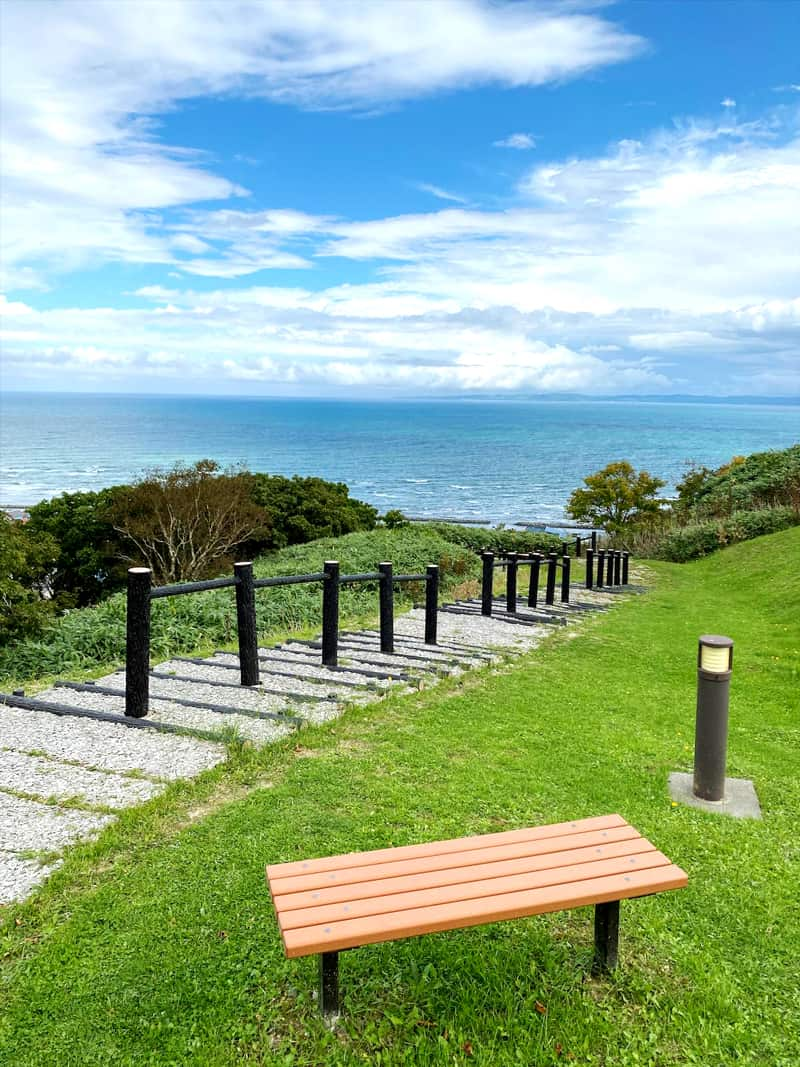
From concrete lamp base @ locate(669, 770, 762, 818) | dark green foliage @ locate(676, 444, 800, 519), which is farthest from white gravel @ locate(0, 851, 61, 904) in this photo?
dark green foliage @ locate(676, 444, 800, 519)

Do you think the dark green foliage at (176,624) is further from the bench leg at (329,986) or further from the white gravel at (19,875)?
the bench leg at (329,986)

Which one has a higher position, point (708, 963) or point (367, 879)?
point (367, 879)

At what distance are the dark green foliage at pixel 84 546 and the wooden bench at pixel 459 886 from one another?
84.2ft

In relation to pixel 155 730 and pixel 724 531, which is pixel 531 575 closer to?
pixel 155 730

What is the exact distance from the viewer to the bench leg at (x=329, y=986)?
8.68 ft

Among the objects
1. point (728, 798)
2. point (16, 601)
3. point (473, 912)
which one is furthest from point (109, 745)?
point (16, 601)

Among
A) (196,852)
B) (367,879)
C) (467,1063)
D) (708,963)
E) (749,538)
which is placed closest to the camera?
(467,1063)

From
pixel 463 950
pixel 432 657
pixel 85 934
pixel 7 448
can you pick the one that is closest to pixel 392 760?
pixel 463 950

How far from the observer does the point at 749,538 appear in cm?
2470

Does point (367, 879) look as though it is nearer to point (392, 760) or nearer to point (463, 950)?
point (463, 950)

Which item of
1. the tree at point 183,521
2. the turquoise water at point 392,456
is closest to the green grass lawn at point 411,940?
the tree at point 183,521

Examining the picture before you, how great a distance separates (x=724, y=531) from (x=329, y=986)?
82.6 ft

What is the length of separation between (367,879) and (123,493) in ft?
85.7

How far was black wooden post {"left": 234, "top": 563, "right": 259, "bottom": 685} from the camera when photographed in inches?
263
